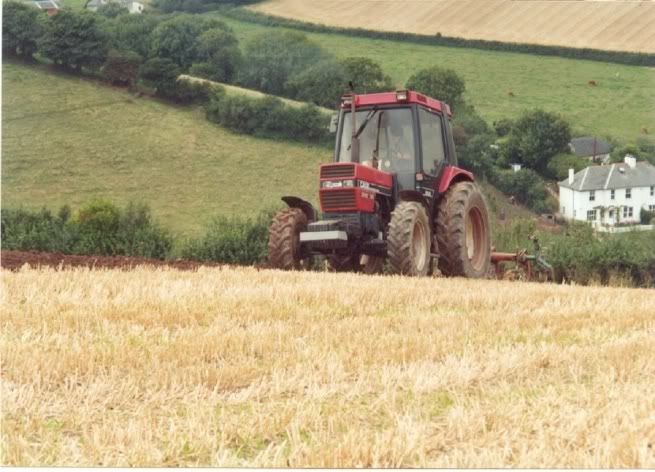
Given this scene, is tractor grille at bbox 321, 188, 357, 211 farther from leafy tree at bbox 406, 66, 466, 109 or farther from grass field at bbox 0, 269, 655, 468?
leafy tree at bbox 406, 66, 466, 109

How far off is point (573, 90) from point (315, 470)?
36504 millimetres

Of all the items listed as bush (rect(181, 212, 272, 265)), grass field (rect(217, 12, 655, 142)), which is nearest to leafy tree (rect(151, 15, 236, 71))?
grass field (rect(217, 12, 655, 142))

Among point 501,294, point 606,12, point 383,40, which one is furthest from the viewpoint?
point 383,40

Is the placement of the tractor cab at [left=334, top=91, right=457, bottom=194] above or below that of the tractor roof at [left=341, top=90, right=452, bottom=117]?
below

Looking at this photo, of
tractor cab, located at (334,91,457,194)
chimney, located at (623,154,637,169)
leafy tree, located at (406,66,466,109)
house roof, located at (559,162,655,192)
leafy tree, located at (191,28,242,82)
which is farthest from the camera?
leafy tree, located at (191,28,242,82)

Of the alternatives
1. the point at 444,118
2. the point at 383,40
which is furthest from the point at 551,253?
the point at 444,118

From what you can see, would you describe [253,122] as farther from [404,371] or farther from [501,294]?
[404,371]

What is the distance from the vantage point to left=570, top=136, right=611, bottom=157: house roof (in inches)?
1654

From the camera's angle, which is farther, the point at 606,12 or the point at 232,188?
the point at 232,188

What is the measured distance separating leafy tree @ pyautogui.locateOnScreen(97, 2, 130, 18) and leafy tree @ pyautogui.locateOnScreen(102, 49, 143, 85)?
1.83 meters

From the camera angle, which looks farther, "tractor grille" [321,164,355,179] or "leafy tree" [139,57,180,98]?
"leafy tree" [139,57,180,98]

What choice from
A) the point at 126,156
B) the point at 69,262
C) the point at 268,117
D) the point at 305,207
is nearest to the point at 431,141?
the point at 305,207

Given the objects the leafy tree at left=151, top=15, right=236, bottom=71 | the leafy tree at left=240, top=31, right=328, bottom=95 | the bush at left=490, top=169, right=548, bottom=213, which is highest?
the leafy tree at left=151, top=15, right=236, bottom=71

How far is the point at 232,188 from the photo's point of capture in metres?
53.7
